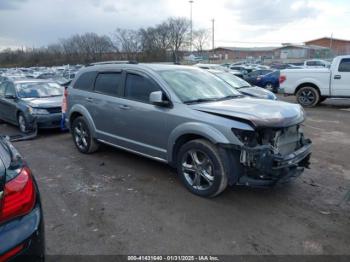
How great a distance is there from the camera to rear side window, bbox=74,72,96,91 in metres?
6.22

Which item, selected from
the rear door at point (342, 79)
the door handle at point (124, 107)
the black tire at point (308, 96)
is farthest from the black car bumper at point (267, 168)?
the black tire at point (308, 96)

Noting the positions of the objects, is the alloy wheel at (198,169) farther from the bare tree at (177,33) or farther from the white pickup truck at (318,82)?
the bare tree at (177,33)

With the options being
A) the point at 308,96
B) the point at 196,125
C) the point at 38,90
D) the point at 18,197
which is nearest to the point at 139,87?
the point at 196,125

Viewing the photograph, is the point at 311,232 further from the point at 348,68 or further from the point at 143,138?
the point at 348,68

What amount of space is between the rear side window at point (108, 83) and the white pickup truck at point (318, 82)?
9294mm

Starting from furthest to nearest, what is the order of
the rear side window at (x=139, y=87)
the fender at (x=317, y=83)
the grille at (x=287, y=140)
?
the fender at (x=317, y=83)
the rear side window at (x=139, y=87)
the grille at (x=287, y=140)

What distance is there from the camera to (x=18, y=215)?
215cm

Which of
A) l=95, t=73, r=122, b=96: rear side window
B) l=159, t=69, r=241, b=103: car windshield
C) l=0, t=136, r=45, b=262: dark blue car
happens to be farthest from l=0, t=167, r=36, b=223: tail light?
l=95, t=73, r=122, b=96: rear side window

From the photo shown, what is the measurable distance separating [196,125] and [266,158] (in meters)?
0.99

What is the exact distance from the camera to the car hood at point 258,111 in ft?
12.5

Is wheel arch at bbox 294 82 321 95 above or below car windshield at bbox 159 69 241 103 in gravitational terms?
below

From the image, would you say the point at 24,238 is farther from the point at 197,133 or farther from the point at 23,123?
the point at 23,123

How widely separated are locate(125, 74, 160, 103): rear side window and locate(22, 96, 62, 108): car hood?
3908 millimetres

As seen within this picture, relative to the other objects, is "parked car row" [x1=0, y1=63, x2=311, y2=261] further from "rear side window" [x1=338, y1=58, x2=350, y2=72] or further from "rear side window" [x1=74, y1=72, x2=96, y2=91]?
"rear side window" [x1=338, y1=58, x2=350, y2=72]
